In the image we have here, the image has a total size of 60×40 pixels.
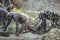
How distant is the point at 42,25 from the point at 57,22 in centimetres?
54

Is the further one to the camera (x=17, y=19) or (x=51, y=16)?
(x=51, y=16)

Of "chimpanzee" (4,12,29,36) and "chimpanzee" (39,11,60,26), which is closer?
"chimpanzee" (4,12,29,36)

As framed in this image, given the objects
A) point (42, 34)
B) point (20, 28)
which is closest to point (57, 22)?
point (42, 34)

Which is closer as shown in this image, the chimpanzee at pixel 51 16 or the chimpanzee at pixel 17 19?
the chimpanzee at pixel 17 19

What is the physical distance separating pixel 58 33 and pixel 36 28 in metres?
0.91

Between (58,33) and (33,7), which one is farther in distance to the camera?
(33,7)

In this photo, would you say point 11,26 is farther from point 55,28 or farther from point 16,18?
point 55,28

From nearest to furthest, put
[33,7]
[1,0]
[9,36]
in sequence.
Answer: [9,36], [1,0], [33,7]

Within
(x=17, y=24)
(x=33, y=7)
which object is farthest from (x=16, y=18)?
(x=33, y=7)

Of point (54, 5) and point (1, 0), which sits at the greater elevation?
point (1, 0)

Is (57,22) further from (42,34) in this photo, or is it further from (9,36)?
(9,36)

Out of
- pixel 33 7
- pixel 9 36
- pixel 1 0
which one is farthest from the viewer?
pixel 33 7

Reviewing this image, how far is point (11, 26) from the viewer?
8.16 metres

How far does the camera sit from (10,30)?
7875mm
